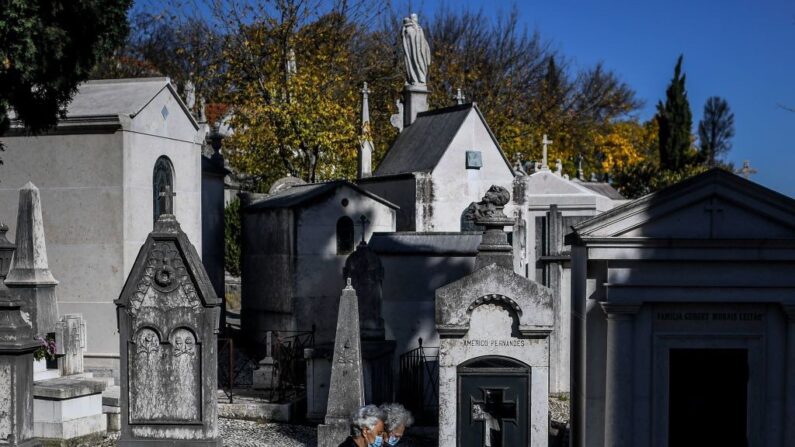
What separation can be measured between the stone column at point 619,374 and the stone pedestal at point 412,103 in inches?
517

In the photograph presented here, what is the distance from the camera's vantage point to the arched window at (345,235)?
17594 millimetres

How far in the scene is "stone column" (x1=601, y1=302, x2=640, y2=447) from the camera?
9727mm

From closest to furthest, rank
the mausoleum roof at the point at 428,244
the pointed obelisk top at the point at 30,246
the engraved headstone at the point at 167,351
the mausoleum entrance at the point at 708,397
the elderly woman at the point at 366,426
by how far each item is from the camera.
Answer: the elderly woman at the point at 366,426 < the mausoleum entrance at the point at 708,397 < the engraved headstone at the point at 167,351 < the pointed obelisk top at the point at 30,246 < the mausoleum roof at the point at 428,244

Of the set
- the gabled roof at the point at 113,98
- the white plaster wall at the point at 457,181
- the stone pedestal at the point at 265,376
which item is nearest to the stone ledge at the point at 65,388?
the stone pedestal at the point at 265,376

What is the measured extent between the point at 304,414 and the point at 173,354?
298cm

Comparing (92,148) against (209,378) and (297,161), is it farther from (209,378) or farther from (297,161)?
(297,161)

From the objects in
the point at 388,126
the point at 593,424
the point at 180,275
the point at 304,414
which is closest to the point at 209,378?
the point at 180,275

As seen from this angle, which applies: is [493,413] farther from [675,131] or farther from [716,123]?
[716,123]

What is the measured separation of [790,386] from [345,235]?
930cm

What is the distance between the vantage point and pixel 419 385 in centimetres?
1395

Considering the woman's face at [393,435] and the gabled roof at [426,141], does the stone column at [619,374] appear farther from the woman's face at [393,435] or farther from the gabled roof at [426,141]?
the gabled roof at [426,141]

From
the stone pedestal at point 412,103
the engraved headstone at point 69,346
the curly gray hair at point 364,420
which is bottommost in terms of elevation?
the engraved headstone at point 69,346

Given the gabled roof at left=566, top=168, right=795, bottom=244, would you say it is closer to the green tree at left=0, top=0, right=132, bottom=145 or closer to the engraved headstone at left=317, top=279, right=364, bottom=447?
the engraved headstone at left=317, top=279, right=364, bottom=447

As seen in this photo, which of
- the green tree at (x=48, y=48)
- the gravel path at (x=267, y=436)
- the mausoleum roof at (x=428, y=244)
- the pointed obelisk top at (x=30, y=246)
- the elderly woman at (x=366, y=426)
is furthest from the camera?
the mausoleum roof at (x=428, y=244)
